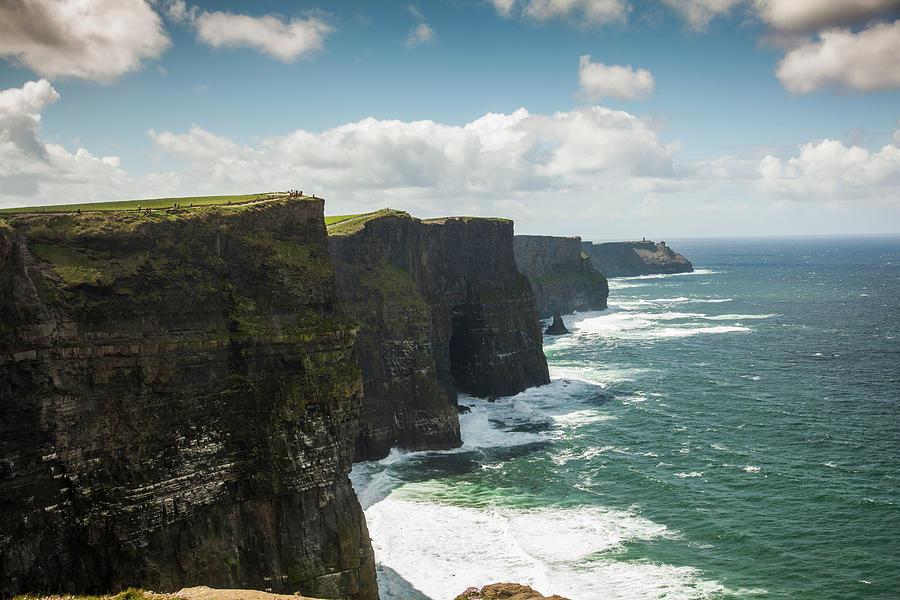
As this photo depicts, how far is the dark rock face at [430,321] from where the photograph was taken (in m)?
63.8

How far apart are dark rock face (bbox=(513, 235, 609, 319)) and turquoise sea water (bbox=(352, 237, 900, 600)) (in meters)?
57.1

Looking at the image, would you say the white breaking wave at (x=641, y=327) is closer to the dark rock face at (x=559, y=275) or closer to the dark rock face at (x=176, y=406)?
the dark rock face at (x=559, y=275)

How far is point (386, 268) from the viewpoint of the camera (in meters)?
70.0

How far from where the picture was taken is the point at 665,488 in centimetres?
5359

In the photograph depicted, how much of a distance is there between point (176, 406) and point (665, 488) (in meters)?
38.3

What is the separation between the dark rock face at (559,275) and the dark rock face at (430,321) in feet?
208

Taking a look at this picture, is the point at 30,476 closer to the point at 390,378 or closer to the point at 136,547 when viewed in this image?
the point at 136,547

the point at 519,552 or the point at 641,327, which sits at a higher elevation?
the point at 641,327

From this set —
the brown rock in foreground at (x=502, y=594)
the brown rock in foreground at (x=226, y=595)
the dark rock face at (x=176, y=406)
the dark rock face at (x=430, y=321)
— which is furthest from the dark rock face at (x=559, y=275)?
the brown rock in foreground at (x=226, y=595)

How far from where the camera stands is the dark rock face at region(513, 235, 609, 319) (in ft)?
515

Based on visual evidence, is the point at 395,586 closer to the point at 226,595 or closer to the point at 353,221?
the point at 226,595

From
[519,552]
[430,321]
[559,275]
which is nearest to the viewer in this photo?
[519,552]

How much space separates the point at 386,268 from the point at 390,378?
485 inches

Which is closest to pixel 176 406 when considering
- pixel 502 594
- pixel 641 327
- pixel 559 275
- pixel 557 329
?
pixel 502 594
